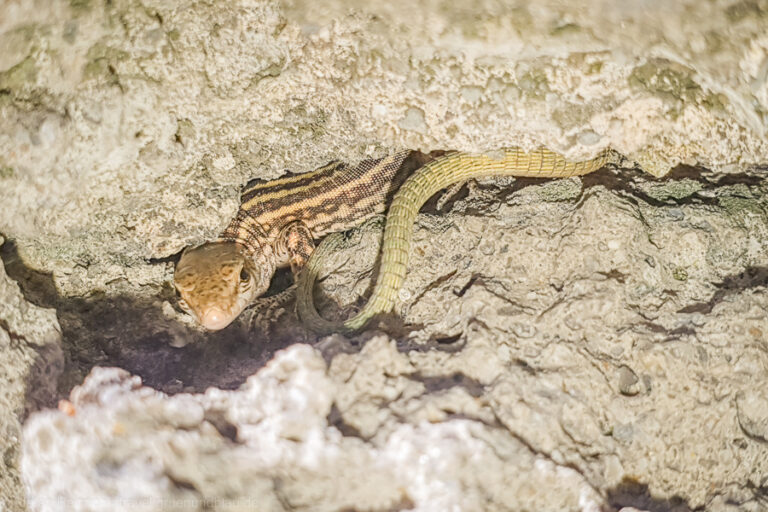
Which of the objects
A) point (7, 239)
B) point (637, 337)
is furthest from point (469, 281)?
point (7, 239)

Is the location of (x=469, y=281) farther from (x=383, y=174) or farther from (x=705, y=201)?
(x=383, y=174)

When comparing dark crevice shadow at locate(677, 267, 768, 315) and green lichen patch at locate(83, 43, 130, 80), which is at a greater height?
green lichen patch at locate(83, 43, 130, 80)

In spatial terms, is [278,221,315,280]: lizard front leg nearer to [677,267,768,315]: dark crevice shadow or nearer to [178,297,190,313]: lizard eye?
[178,297,190,313]: lizard eye

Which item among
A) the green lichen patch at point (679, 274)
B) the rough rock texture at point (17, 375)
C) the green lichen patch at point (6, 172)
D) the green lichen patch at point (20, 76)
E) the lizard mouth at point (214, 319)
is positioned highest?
the green lichen patch at point (20, 76)

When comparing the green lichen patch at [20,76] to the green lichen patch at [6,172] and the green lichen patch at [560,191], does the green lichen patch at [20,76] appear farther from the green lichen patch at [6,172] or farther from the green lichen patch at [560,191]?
the green lichen patch at [560,191]

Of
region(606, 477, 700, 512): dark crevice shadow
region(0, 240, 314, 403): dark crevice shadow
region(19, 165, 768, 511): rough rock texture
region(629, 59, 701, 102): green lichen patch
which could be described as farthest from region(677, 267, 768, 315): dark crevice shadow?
region(0, 240, 314, 403): dark crevice shadow

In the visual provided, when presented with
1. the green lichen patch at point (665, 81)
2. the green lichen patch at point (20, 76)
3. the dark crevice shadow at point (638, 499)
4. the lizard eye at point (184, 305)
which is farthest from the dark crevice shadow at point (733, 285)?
the green lichen patch at point (20, 76)
